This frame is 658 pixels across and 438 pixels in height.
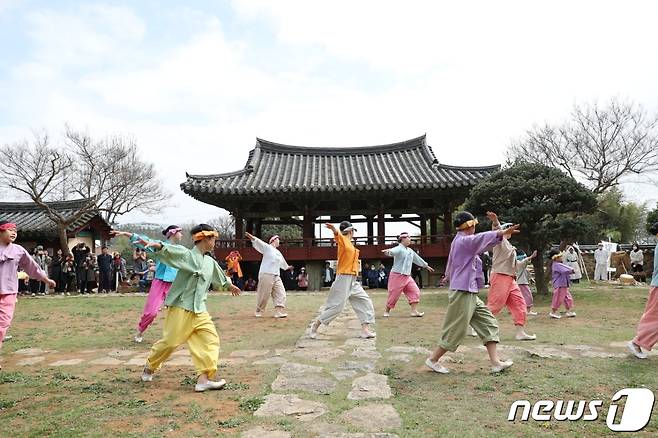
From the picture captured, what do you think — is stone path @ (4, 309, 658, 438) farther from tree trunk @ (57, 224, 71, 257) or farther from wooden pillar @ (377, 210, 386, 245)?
tree trunk @ (57, 224, 71, 257)

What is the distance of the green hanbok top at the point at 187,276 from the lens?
16.2 ft

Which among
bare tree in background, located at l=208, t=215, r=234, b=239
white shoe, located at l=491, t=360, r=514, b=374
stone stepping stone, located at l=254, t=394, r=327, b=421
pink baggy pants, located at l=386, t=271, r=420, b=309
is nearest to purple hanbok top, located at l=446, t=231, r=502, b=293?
white shoe, located at l=491, t=360, r=514, b=374

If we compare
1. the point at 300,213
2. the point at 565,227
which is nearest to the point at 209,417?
the point at 565,227

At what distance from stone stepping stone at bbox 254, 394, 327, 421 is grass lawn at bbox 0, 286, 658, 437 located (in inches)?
3.8

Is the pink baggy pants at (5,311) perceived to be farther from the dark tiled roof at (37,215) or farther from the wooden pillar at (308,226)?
the dark tiled roof at (37,215)

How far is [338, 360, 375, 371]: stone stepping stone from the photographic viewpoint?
546 centimetres

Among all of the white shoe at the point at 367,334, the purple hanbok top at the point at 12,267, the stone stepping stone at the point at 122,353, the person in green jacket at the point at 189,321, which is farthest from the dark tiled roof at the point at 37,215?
the person in green jacket at the point at 189,321

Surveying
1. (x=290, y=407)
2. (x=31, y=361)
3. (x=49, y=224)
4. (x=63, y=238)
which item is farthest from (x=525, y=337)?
(x=49, y=224)

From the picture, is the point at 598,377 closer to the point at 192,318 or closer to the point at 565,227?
the point at 192,318

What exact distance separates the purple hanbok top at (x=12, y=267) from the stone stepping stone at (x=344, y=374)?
13.2ft

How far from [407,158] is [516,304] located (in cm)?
1708

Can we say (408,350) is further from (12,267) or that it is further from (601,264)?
(601,264)

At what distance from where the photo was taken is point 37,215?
25.6m

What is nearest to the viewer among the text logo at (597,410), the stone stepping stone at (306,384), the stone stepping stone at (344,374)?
the text logo at (597,410)
